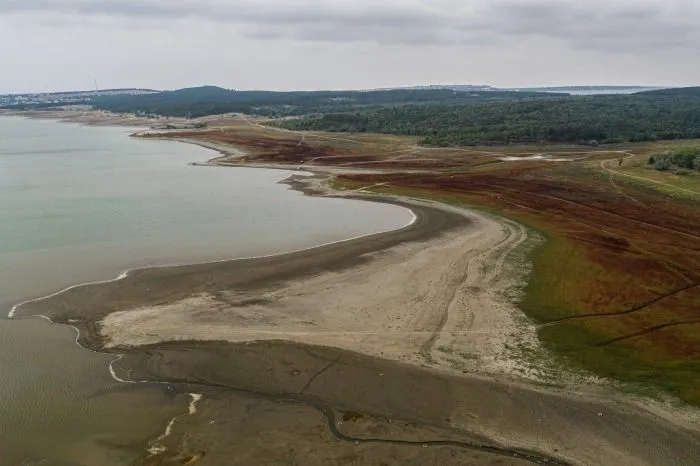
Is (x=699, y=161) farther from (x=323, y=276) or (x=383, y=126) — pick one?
(x=383, y=126)

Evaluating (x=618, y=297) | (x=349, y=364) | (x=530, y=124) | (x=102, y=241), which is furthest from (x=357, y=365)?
(x=530, y=124)

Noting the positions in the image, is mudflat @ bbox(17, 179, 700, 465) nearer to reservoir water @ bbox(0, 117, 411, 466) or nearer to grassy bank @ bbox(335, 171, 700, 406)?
reservoir water @ bbox(0, 117, 411, 466)

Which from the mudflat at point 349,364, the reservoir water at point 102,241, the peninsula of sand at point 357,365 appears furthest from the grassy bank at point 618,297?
the reservoir water at point 102,241

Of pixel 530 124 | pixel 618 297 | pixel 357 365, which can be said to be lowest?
pixel 357 365

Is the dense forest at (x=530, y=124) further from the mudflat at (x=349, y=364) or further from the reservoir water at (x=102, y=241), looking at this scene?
the mudflat at (x=349, y=364)

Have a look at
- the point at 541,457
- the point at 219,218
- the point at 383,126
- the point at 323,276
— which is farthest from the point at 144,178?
the point at 383,126

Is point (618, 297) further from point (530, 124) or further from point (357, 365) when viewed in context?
point (530, 124)
